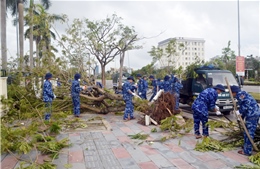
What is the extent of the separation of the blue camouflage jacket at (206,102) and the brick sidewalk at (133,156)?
76 centimetres

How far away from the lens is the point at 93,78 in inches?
417

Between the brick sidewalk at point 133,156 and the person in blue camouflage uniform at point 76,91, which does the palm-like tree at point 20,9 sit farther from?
the brick sidewalk at point 133,156

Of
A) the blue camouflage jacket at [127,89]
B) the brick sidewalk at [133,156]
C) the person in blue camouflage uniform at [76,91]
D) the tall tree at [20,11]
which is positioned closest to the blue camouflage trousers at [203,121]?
the brick sidewalk at [133,156]

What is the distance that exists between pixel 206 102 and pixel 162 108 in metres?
2.02

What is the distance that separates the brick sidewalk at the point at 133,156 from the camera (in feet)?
13.1

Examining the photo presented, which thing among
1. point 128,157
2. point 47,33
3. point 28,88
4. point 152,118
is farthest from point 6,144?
point 47,33

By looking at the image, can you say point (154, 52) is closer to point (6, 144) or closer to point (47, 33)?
point (47, 33)

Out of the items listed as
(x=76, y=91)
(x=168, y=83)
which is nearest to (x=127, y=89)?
(x=76, y=91)

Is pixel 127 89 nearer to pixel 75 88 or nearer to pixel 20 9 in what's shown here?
pixel 75 88

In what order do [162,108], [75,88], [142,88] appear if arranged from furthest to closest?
1. [142,88]
2. [75,88]
3. [162,108]

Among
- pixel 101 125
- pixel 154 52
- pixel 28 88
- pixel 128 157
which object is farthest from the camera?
pixel 154 52

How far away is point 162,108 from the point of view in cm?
746

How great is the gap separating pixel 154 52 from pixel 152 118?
29.1ft

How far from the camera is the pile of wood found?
7.36 metres
